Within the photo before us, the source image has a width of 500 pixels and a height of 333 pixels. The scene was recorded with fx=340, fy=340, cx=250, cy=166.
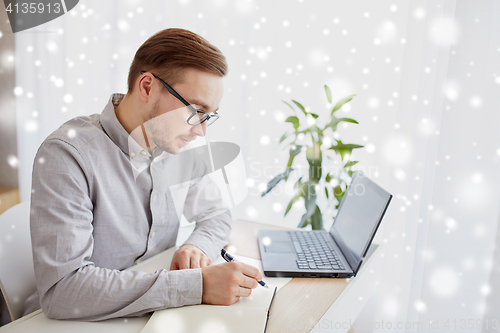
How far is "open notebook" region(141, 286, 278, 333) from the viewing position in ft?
2.13

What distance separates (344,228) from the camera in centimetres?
108

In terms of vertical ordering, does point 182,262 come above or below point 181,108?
below

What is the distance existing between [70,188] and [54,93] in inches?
59.7

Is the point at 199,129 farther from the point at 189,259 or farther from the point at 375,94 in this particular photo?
the point at 375,94

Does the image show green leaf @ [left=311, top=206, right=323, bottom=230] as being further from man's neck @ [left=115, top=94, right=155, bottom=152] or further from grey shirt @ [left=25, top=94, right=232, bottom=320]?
man's neck @ [left=115, top=94, right=155, bottom=152]

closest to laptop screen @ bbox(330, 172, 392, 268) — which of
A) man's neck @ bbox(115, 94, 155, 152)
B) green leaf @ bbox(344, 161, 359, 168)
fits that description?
green leaf @ bbox(344, 161, 359, 168)

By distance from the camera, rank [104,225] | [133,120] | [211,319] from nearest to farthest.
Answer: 1. [211,319]
2. [104,225]
3. [133,120]

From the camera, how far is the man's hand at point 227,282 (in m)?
0.72

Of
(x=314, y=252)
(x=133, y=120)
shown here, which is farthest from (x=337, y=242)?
(x=133, y=120)

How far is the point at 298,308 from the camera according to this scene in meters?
0.76

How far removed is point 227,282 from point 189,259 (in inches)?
7.8

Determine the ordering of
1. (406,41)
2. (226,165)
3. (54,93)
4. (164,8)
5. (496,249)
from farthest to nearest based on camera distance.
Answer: (54,93) → (164,8) → (226,165) → (406,41) → (496,249)

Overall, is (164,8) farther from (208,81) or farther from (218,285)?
(218,285)

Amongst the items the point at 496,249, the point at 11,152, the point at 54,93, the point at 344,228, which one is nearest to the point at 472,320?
the point at 496,249
